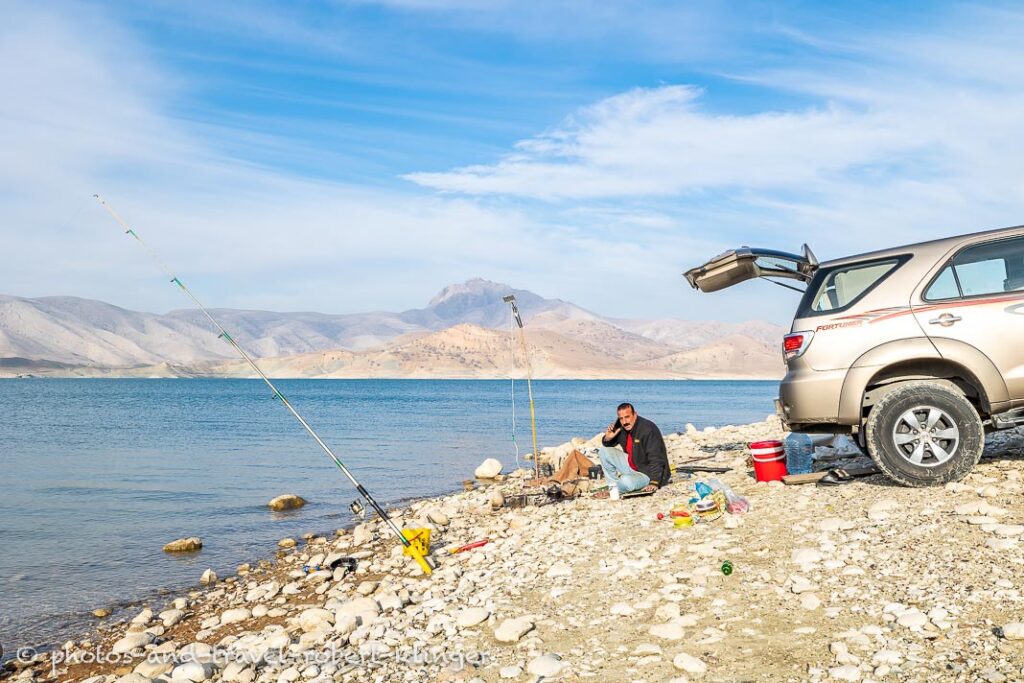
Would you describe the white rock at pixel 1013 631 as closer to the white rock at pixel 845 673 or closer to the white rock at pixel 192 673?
the white rock at pixel 845 673

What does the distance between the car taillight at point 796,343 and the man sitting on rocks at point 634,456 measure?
2.87 metres

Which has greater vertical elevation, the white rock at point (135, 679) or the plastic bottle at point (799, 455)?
the plastic bottle at point (799, 455)

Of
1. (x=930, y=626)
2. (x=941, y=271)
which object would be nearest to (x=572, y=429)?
(x=941, y=271)

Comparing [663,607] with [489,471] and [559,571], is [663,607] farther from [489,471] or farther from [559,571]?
[489,471]

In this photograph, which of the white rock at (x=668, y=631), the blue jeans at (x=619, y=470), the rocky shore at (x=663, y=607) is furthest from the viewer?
Result: the blue jeans at (x=619, y=470)

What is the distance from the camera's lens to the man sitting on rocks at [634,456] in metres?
11.1

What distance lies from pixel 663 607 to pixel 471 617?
1.68 meters

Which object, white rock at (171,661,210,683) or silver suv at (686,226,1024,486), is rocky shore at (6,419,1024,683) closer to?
white rock at (171,661,210,683)

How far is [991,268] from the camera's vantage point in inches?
316

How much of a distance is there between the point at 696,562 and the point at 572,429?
3682cm

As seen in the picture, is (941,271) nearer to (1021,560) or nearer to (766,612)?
(1021,560)

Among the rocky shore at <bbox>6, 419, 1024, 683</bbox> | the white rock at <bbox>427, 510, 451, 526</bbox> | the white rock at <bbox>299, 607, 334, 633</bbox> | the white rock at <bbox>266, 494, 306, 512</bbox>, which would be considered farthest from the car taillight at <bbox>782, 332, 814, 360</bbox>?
the white rock at <bbox>266, 494, 306, 512</bbox>

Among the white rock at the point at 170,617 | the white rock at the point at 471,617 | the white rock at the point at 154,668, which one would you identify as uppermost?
the white rock at the point at 471,617

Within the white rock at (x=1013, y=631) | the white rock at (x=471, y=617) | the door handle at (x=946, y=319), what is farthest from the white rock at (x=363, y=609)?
the door handle at (x=946, y=319)
